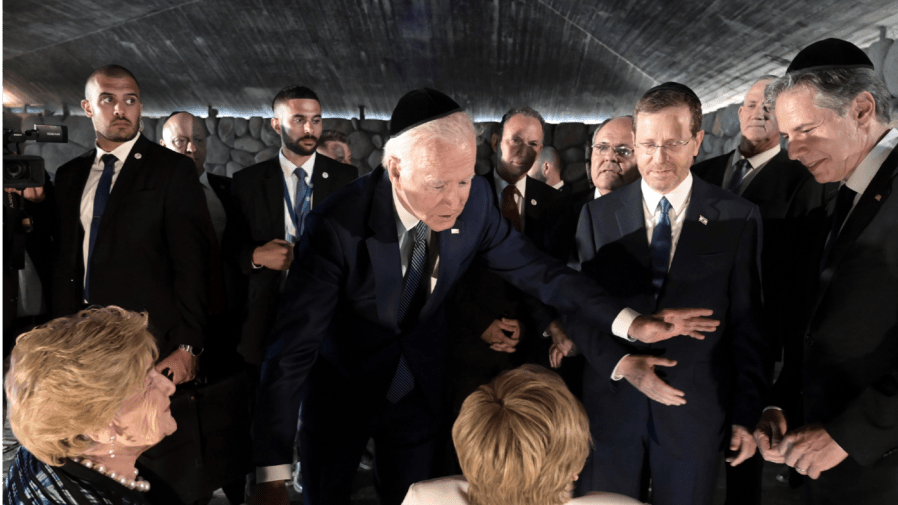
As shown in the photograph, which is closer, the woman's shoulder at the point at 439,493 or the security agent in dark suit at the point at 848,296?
the woman's shoulder at the point at 439,493

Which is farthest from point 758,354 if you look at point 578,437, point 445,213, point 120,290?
point 120,290

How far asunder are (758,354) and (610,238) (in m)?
0.52

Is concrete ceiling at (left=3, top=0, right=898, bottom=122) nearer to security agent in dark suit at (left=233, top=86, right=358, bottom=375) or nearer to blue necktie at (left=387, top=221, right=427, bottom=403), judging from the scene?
security agent in dark suit at (left=233, top=86, right=358, bottom=375)

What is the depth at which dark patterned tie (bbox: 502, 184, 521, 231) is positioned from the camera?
9.18 feet

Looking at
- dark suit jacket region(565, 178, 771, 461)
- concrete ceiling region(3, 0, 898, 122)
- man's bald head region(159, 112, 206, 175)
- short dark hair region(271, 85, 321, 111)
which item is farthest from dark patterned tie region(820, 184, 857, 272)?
concrete ceiling region(3, 0, 898, 122)

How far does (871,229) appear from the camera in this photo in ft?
4.74

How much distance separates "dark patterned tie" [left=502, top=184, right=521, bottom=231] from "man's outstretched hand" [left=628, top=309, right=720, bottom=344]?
1.23 metres

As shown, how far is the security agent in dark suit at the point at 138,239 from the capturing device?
2354mm

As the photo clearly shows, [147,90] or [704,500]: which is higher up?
[147,90]

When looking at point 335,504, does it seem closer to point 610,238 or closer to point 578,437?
point 578,437

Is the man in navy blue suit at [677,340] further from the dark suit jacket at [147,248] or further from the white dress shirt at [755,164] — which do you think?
the dark suit jacket at [147,248]

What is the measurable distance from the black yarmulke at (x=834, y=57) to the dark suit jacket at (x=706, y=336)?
0.40m

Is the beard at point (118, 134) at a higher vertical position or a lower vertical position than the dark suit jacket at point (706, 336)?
higher

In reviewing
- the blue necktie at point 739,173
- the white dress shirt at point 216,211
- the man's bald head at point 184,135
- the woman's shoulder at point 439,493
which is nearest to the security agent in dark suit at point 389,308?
the woman's shoulder at point 439,493
